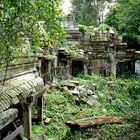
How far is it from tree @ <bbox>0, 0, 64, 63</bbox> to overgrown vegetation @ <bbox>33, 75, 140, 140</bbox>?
5567 mm

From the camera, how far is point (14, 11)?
5910 mm

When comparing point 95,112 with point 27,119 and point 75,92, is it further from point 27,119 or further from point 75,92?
point 27,119

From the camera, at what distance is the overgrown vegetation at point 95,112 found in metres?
13.2

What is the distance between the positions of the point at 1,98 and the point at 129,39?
84.6 ft

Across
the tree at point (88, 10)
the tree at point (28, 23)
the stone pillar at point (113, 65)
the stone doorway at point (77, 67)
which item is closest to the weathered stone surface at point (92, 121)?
the tree at point (28, 23)

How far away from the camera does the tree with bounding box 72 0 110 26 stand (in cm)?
4109

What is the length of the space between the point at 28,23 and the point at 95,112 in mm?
10291

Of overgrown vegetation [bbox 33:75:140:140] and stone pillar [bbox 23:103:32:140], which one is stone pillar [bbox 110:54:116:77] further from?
stone pillar [bbox 23:103:32:140]

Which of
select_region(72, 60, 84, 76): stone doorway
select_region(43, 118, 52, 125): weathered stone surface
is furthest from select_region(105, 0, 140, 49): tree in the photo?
select_region(43, 118, 52, 125): weathered stone surface

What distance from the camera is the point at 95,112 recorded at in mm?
16031

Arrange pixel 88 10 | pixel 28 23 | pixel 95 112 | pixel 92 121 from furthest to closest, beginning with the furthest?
pixel 88 10 < pixel 95 112 < pixel 92 121 < pixel 28 23

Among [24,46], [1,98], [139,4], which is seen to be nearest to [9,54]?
[24,46]

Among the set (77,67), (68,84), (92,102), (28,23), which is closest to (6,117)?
(28,23)

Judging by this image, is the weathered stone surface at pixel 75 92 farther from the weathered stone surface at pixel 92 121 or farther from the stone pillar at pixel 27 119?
the stone pillar at pixel 27 119
